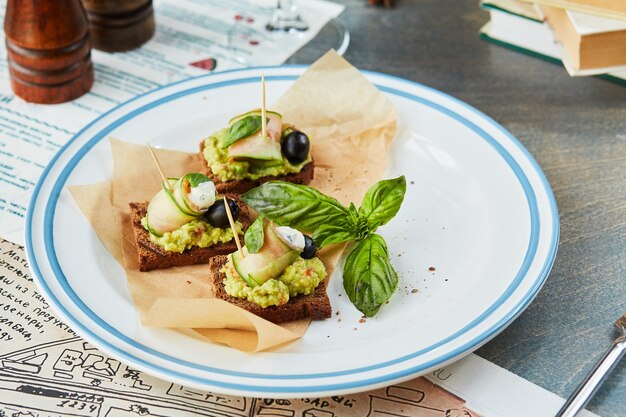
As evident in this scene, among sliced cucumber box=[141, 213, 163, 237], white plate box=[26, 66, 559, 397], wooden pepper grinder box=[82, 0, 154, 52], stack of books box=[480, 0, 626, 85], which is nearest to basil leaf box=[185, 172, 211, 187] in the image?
sliced cucumber box=[141, 213, 163, 237]

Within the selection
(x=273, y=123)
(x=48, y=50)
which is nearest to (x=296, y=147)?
(x=273, y=123)

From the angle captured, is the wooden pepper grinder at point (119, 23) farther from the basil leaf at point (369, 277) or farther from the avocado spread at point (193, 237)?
the basil leaf at point (369, 277)

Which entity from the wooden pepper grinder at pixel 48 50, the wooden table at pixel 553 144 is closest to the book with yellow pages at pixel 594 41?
the wooden table at pixel 553 144

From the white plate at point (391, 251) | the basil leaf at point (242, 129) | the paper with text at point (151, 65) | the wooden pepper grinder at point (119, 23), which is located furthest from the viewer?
the wooden pepper grinder at point (119, 23)

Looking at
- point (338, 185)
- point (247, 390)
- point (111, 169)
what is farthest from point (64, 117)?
point (247, 390)

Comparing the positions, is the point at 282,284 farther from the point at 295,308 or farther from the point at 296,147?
the point at 296,147

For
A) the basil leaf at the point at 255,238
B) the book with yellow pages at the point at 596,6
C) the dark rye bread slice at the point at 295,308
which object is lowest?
the dark rye bread slice at the point at 295,308
